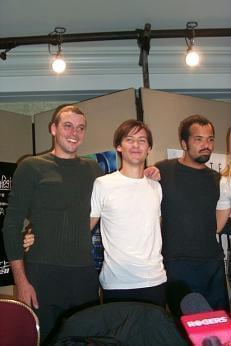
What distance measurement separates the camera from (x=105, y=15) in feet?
8.91

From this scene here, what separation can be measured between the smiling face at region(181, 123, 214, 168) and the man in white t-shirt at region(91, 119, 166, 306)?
335 millimetres

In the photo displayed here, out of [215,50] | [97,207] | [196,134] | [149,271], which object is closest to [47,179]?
[97,207]

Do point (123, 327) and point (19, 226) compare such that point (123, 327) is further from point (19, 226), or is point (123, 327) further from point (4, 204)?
point (4, 204)

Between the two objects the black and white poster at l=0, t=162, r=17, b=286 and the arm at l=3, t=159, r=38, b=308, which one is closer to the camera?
the arm at l=3, t=159, r=38, b=308

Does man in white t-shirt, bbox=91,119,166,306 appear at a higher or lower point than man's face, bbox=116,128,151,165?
lower

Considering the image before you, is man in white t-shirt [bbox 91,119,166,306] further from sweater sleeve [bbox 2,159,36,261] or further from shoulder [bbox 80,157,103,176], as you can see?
sweater sleeve [bbox 2,159,36,261]

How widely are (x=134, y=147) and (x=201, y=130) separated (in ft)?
1.59

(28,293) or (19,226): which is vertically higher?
(19,226)

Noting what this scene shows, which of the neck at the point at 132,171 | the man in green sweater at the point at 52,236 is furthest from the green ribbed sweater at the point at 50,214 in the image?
the neck at the point at 132,171

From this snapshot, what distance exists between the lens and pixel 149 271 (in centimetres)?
187

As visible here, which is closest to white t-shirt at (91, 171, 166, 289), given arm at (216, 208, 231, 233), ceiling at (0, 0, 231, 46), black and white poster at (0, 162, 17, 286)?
arm at (216, 208, 231, 233)

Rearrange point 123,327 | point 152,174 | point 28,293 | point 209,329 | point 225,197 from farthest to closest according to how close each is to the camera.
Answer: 1. point 225,197
2. point 152,174
3. point 28,293
4. point 123,327
5. point 209,329

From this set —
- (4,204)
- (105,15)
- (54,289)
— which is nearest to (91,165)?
(54,289)

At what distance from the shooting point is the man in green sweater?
189 centimetres
